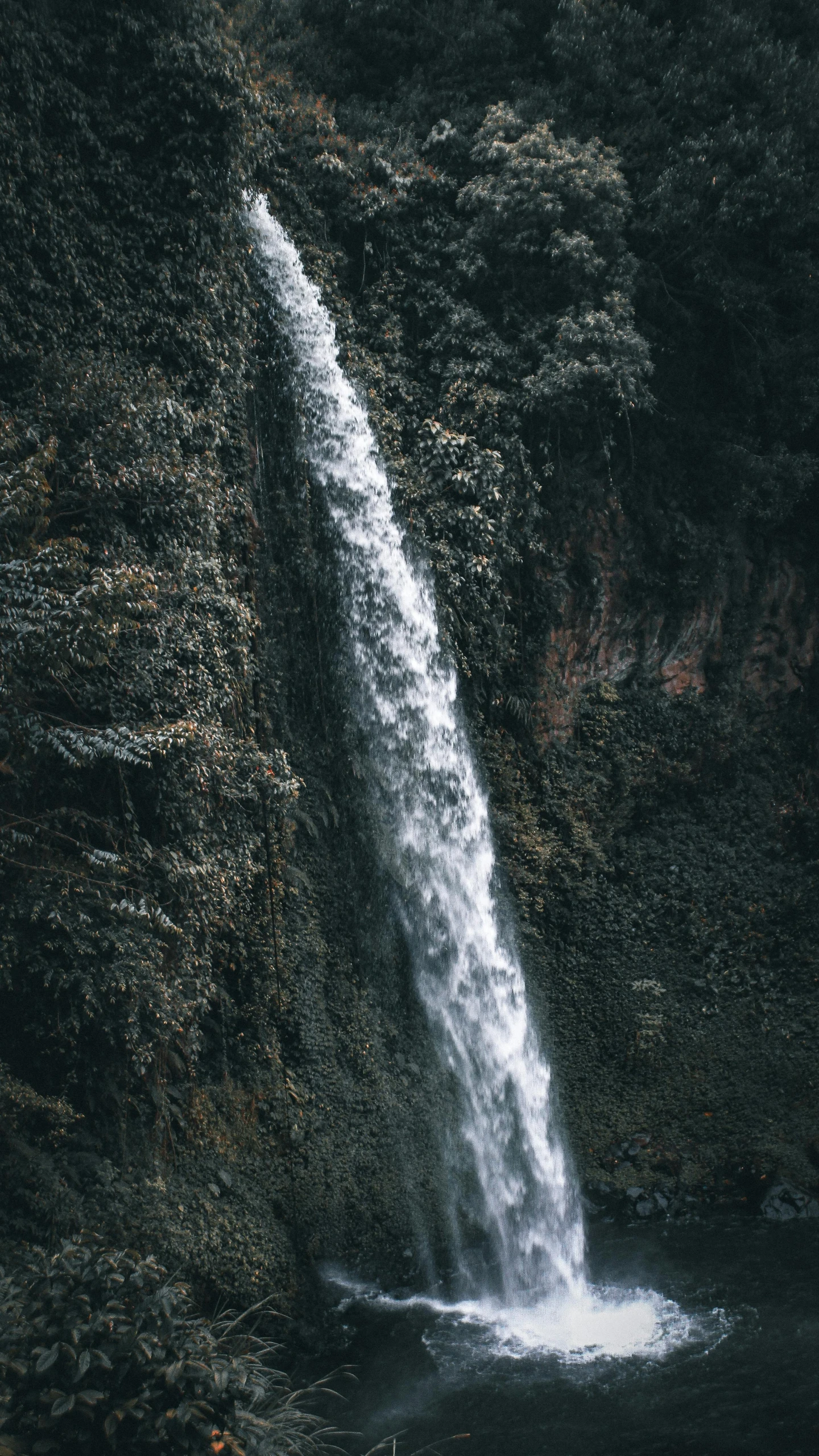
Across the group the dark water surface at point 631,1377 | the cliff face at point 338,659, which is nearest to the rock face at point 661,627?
the cliff face at point 338,659

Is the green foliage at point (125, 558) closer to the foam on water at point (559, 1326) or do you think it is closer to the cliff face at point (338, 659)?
the cliff face at point (338, 659)

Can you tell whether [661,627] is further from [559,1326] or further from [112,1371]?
[112,1371]

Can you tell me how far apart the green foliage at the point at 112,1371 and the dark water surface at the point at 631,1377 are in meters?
1.91

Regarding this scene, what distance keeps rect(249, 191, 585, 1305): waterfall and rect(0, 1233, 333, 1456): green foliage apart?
194 inches

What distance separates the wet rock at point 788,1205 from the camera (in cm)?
918

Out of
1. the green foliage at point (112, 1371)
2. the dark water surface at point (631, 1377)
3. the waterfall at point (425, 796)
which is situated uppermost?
the waterfall at point (425, 796)

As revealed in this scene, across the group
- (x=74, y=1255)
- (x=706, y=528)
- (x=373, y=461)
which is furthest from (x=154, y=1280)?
(x=706, y=528)

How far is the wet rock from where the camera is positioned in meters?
9.18

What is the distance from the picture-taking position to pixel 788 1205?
30.4 ft

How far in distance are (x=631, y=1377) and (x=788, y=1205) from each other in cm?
375

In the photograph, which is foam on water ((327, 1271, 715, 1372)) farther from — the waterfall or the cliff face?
the waterfall

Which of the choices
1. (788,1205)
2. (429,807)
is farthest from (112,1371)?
(788,1205)

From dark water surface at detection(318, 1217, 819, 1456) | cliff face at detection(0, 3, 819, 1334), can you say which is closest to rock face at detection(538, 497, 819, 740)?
cliff face at detection(0, 3, 819, 1334)

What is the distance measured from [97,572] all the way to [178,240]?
4670 mm
